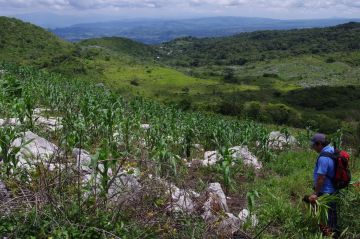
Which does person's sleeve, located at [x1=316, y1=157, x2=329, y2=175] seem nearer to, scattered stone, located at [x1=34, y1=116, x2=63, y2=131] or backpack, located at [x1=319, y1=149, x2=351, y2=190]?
backpack, located at [x1=319, y1=149, x2=351, y2=190]

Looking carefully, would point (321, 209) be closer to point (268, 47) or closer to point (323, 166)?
point (323, 166)

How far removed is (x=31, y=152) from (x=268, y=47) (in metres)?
166

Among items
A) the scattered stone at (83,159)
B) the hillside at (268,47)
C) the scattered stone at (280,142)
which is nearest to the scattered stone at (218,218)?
the scattered stone at (83,159)

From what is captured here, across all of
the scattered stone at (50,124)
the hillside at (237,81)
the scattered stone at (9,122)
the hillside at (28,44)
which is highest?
the scattered stone at (9,122)

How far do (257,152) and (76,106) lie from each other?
5.37m

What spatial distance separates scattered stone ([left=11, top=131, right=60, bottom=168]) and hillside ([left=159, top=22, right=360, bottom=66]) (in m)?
131

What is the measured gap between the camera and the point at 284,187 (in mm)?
9000

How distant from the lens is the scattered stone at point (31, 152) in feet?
17.0

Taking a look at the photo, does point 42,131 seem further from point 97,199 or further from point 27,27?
point 27,27

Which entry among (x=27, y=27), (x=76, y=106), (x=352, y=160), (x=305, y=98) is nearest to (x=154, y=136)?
(x=76, y=106)

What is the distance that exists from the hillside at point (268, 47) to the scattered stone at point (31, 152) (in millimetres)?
131136

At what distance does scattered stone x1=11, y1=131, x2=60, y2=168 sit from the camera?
204 inches

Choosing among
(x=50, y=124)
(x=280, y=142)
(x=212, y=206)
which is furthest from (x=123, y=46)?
(x=212, y=206)

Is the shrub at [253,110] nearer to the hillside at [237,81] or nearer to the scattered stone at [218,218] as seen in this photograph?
the hillside at [237,81]
